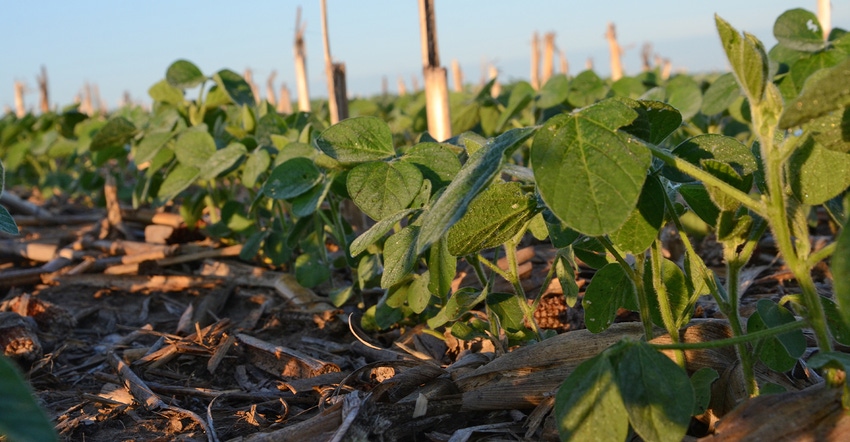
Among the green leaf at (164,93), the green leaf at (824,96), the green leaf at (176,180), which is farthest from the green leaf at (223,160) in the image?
the green leaf at (824,96)

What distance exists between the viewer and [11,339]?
75.6 inches

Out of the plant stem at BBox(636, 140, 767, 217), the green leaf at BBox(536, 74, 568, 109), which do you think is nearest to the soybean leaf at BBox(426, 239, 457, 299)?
the plant stem at BBox(636, 140, 767, 217)

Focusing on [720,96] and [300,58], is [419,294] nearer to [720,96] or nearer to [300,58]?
[720,96]

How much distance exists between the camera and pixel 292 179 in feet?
6.04

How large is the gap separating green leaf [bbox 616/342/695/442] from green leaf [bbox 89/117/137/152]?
8.36ft

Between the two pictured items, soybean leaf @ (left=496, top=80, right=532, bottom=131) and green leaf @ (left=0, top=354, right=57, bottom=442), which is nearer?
green leaf @ (left=0, top=354, right=57, bottom=442)

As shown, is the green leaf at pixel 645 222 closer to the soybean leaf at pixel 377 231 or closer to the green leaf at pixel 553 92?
the soybean leaf at pixel 377 231

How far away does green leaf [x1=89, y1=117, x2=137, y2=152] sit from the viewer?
3.03m

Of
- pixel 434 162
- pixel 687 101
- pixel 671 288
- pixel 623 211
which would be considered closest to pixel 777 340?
pixel 671 288

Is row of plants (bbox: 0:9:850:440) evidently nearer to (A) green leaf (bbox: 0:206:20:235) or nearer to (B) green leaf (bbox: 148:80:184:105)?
(A) green leaf (bbox: 0:206:20:235)

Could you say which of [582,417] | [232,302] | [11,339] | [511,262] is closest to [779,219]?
[582,417]

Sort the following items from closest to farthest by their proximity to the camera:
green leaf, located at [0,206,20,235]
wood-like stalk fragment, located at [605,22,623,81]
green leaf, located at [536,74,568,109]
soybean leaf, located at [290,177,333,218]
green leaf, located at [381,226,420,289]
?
Result: green leaf, located at [0,206,20,235], green leaf, located at [381,226,420,289], soybean leaf, located at [290,177,333,218], green leaf, located at [536,74,568,109], wood-like stalk fragment, located at [605,22,623,81]

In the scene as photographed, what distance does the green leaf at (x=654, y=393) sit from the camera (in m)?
0.92

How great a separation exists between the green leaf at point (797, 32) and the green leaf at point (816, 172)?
125 cm
